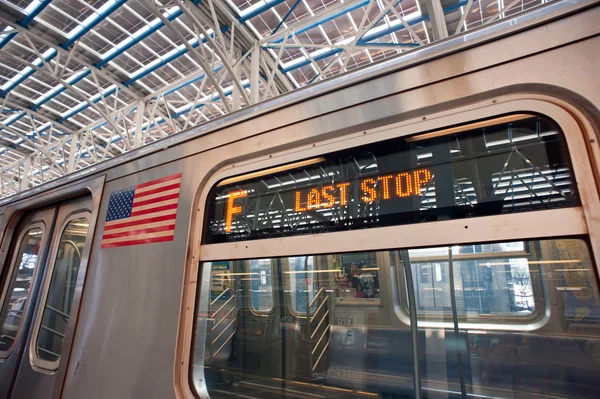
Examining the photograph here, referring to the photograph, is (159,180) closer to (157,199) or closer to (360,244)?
(157,199)

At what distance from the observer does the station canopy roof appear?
6703 millimetres

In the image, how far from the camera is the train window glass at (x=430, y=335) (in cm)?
152

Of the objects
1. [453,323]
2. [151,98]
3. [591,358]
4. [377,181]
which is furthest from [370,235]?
[151,98]

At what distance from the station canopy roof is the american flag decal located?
173 inches

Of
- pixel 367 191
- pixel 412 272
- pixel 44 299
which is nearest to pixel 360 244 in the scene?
pixel 367 191

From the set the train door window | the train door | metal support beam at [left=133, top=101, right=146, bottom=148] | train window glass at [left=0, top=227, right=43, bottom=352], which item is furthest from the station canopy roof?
the train door window

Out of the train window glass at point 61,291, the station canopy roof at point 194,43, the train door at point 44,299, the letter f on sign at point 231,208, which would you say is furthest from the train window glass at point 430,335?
the station canopy roof at point 194,43

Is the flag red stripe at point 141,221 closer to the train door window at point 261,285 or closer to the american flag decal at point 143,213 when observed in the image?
the american flag decal at point 143,213

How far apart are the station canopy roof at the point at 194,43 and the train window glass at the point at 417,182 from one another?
4.51 m

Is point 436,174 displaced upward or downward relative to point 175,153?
downward

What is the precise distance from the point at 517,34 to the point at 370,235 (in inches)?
32.6

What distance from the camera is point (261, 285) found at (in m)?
2.42

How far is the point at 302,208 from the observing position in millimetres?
1459

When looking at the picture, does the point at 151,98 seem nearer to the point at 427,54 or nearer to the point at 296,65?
the point at 296,65
